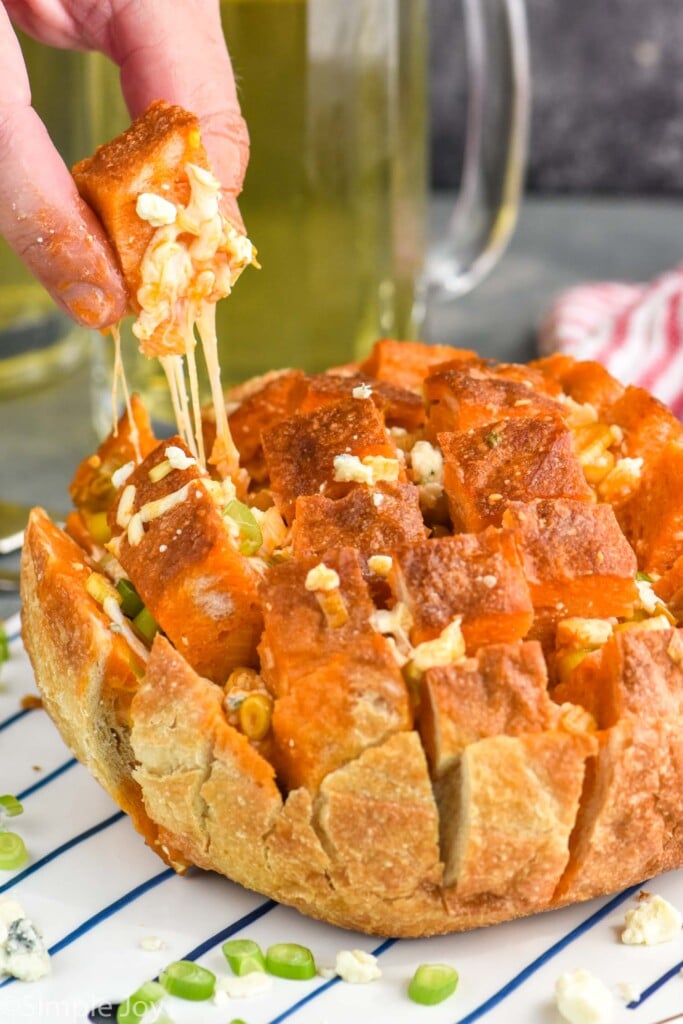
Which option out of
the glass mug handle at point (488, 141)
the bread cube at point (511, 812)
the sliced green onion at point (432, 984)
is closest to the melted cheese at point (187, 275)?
the bread cube at point (511, 812)

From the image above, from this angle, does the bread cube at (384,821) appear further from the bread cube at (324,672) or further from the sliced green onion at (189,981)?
the sliced green onion at (189,981)

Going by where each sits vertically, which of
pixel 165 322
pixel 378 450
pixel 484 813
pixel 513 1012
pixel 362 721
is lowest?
pixel 513 1012

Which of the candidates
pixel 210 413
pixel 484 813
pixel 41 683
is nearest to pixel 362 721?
pixel 484 813

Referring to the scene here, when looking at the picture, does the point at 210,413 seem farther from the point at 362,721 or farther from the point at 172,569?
the point at 362,721

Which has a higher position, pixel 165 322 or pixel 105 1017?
pixel 165 322

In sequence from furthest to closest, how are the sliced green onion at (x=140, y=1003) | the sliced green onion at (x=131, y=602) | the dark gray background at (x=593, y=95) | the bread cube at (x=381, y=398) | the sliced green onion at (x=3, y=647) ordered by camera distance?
the dark gray background at (x=593, y=95) < the sliced green onion at (x=3, y=647) < the bread cube at (x=381, y=398) < the sliced green onion at (x=131, y=602) < the sliced green onion at (x=140, y=1003)

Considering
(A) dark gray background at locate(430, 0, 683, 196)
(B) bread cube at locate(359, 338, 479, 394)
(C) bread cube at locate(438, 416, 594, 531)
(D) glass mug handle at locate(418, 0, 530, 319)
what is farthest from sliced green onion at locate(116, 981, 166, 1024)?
(A) dark gray background at locate(430, 0, 683, 196)
